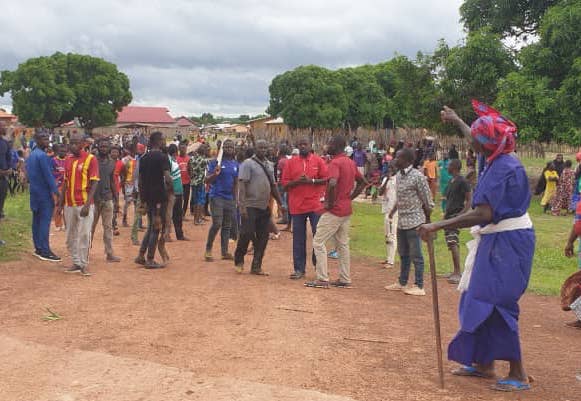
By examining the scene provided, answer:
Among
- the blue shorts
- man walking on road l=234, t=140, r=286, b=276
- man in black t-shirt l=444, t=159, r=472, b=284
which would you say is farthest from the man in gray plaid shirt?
the blue shorts

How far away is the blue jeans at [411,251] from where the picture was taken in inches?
328

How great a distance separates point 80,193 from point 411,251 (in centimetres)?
444

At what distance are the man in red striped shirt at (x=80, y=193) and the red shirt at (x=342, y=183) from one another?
125 inches

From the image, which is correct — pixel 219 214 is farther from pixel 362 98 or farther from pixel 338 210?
pixel 362 98

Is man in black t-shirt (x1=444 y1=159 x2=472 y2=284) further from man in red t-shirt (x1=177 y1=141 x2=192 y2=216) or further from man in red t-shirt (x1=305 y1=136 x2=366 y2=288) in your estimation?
man in red t-shirt (x1=177 y1=141 x2=192 y2=216)

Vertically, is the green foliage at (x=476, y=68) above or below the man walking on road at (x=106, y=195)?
above

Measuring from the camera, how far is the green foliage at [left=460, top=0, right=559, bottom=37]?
24.2 m

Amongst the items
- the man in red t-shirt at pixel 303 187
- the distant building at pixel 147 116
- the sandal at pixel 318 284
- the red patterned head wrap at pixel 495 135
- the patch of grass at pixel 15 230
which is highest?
the distant building at pixel 147 116

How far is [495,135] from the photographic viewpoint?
15.8ft

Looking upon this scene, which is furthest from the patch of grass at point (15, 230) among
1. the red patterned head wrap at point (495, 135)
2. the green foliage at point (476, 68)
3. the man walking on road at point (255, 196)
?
the green foliage at point (476, 68)

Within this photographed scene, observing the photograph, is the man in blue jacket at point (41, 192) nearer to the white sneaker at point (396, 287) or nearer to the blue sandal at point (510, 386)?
the white sneaker at point (396, 287)

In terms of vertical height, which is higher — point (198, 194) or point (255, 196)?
point (255, 196)

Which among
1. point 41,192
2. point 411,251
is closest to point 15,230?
point 41,192

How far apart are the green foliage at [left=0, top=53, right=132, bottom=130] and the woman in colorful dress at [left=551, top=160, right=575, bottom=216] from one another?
48.6 metres
